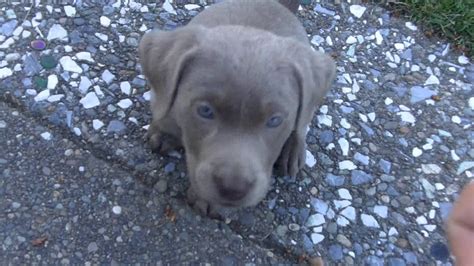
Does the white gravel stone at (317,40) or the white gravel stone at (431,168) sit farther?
the white gravel stone at (317,40)

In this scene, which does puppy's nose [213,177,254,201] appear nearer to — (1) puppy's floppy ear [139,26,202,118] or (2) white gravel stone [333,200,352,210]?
(1) puppy's floppy ear [139,26,202,118]

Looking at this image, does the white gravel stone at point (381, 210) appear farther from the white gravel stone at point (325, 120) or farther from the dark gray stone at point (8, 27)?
the dark gray stone at point (8, 27)

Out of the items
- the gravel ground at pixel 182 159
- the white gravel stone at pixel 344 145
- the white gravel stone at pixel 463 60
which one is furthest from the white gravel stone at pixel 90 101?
the white gravel stone at pixel 463 60

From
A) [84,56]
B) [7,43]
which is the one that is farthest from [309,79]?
[7,43]

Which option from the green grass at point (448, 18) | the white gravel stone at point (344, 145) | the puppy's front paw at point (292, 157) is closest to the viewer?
the puppy's front paw at point (292, 157)

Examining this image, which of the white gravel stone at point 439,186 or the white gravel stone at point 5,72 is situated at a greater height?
the white gravel stone at point 5,72

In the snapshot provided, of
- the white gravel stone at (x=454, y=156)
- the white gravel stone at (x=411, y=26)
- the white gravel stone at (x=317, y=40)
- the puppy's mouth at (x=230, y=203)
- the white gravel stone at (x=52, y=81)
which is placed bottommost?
the white gravel stone at (x=52, y=81)

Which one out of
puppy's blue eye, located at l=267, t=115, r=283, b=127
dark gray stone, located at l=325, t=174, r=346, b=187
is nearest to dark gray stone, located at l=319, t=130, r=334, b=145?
dark gray stone, located at l=325, t=174, r=346, b=187

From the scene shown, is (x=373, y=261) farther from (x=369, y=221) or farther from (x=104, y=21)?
(x=104, y=21)
